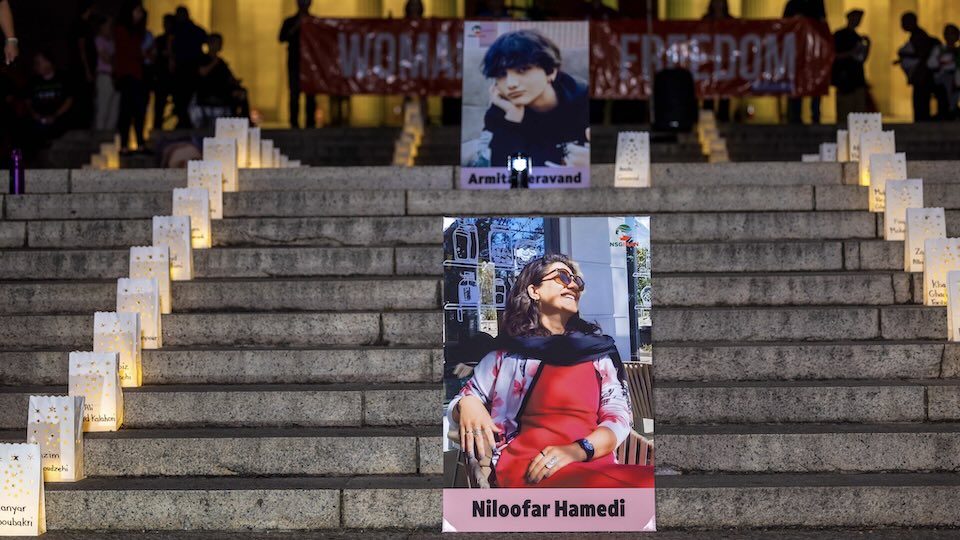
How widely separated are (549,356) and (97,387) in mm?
2724

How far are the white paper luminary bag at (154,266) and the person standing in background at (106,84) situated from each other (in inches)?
303

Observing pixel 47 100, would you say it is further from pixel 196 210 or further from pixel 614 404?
pixel 614 404

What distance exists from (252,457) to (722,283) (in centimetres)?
313

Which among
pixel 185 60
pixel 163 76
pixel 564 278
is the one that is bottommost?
pixel 564 278

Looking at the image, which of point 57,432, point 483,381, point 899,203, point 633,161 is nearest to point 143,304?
point 57,432

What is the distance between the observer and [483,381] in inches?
257

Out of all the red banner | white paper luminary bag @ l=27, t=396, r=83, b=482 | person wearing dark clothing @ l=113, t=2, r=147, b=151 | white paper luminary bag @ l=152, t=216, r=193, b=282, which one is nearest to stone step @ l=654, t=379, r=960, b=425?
white paper luminary bag @ l=27, t=396, r=83, b=482

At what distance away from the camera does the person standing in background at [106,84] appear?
16.1m

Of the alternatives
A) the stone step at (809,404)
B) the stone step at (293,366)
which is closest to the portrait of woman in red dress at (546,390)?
the stone step at (809,404)

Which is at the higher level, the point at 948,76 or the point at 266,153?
the point at 948,76

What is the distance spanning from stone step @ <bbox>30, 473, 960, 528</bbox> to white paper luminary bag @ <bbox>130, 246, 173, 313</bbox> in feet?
6.00

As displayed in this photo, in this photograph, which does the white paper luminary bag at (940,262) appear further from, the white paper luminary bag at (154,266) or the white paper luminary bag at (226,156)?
the white paper luminary bag at (226,156)

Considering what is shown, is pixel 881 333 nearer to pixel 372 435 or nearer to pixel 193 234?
pixel 372 435

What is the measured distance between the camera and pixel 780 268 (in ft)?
30.1
